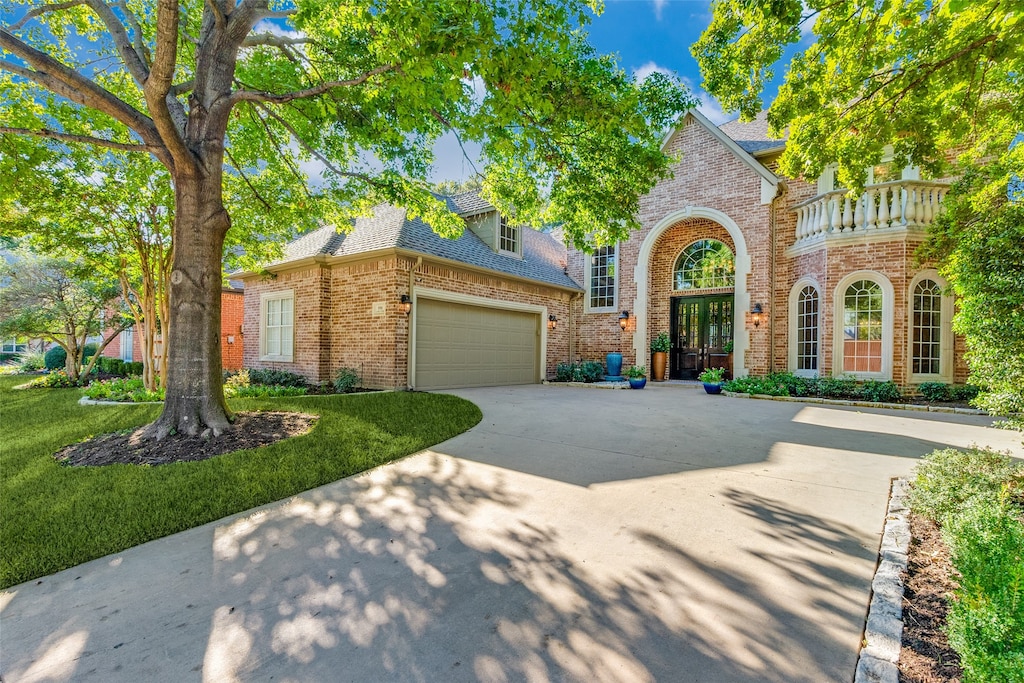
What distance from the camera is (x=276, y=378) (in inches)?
448

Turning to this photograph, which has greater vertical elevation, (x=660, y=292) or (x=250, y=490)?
(x=660, y=292)

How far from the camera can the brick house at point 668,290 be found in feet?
31.4

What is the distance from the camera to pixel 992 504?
268cm

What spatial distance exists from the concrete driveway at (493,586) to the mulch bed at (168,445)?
1.98 meters

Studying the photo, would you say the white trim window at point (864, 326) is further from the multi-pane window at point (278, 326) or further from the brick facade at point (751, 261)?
the multi-pane window at point (278, 326)

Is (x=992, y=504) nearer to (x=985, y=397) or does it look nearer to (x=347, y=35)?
(x=985, y=397)

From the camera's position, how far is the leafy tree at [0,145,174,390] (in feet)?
25.0

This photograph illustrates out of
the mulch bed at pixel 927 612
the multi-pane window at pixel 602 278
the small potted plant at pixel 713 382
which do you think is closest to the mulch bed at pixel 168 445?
the mulch bed at pixel 927 612

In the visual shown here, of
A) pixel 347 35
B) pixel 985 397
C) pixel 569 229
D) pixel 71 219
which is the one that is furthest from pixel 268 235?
pixel 985 397

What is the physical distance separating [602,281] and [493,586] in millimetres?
13143

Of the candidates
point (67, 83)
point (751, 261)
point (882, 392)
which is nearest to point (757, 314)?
point (751, 261)

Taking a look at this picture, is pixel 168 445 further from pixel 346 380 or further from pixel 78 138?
pixel 346 380

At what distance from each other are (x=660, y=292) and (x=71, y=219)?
48.1 feet

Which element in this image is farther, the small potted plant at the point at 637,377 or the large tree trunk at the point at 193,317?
the small potted plant at the point at 637,377
